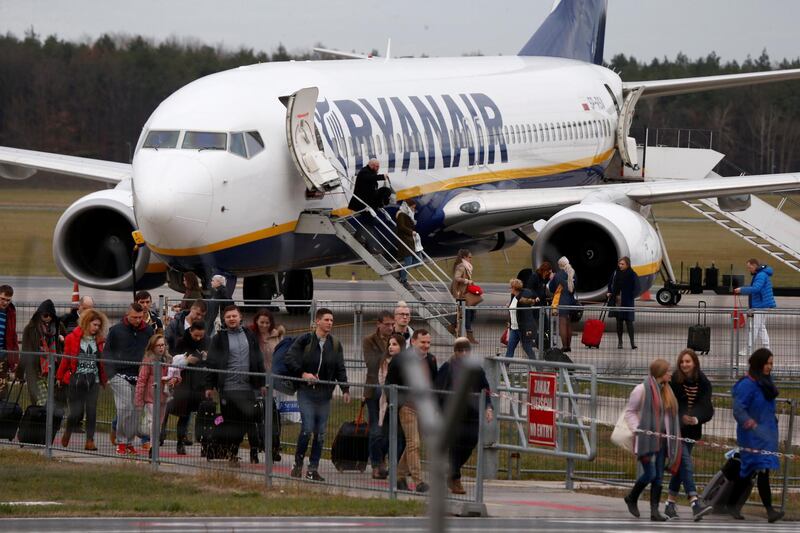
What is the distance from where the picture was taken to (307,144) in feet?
75.6

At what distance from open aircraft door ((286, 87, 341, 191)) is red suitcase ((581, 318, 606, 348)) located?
4429 mm

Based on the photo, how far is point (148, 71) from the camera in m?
31.9

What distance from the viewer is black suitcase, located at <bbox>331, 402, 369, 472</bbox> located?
47.3ft

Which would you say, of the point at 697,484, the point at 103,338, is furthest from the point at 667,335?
the point at 103,338

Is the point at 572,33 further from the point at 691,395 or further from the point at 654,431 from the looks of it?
the point at 654,431

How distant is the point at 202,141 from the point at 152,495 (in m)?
9.72

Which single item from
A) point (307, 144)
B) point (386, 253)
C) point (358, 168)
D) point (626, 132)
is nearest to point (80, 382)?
point (307, 144)

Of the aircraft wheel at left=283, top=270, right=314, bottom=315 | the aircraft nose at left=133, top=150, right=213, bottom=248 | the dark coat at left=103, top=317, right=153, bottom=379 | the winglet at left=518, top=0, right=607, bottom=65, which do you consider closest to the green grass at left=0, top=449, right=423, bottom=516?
the dark coat at left=103, top=317, right=153, bottom=379

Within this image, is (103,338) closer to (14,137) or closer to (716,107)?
(14,137)

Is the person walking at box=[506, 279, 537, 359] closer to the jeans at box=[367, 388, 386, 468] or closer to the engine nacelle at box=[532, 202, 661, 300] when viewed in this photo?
the engine nacelle at box=[532, 202, 661, 300]

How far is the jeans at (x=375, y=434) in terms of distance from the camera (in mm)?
14109

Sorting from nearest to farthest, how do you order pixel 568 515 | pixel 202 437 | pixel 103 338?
1. pixel 568 515
2. pixel 202 437
3. pixel 103 338

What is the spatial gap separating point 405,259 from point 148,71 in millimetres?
9138

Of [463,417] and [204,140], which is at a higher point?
[204,140]
